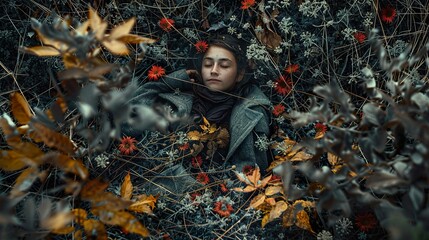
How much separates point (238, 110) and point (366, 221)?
52 cm

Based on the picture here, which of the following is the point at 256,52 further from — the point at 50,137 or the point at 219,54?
the point at 50,137

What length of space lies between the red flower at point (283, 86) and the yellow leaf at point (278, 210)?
1.36 ft

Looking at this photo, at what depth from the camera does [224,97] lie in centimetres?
177

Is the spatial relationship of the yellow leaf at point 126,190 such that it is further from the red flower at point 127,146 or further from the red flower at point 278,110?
the red flower at point 278,110

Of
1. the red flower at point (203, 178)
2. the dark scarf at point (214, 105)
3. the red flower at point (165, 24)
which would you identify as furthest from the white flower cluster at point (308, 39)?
the red flower at point (203, 178)

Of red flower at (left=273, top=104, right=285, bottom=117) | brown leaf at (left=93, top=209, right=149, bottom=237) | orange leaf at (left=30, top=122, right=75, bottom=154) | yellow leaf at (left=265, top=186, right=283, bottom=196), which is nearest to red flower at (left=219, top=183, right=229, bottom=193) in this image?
yellow leaf at (left=265, top=186, right=283, bottom=196)

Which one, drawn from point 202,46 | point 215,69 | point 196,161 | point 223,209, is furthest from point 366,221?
point 202,46

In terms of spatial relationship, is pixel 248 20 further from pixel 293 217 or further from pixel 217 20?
pixel 293 217

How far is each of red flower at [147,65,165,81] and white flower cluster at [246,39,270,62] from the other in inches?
11.6

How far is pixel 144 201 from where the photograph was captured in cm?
154

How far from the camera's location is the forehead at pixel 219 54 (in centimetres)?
177

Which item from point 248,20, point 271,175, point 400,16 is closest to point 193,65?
point 248,20

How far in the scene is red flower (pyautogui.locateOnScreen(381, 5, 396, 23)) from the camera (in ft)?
6.06

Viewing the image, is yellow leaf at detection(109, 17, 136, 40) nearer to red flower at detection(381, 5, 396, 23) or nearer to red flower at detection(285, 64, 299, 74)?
red flower at detection(285, 64, 299, 74)
